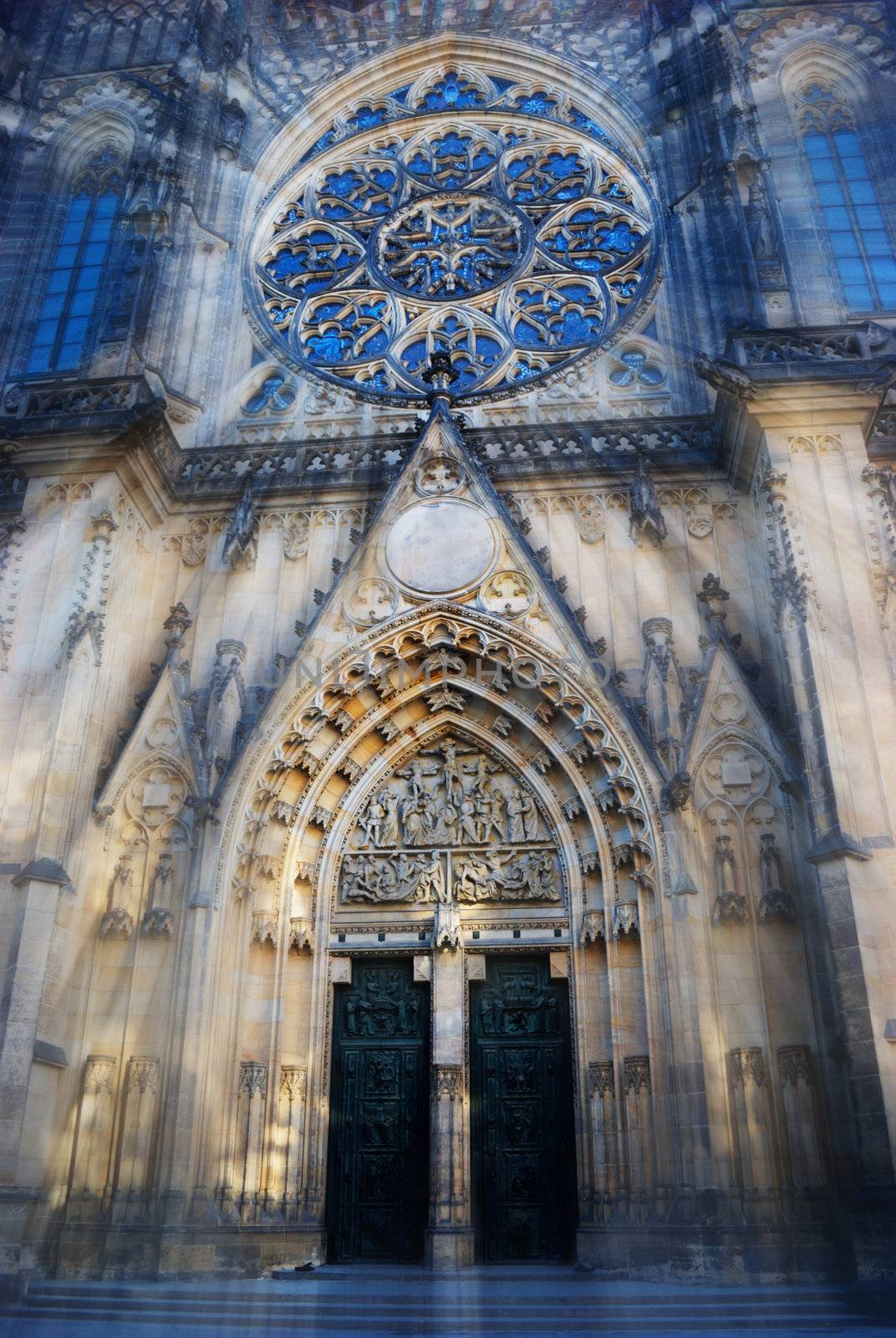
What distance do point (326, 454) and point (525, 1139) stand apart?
8178 mm

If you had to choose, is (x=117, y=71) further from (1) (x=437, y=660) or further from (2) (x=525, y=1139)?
(2) (x=525, y=1139)

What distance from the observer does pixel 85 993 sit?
35.3ft

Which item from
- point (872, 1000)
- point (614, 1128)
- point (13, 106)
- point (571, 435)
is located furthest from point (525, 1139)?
point (13, 106)

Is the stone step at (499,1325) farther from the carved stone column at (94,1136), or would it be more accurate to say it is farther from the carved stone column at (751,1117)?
the carved stone column at (94,1136)

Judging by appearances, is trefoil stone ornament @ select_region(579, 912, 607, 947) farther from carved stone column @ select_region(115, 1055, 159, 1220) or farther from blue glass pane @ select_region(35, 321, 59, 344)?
blue glass pane @ select_region(35, 321, 59, 344)

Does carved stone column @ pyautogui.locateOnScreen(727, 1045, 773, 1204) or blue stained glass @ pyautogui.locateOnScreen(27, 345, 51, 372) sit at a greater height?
blue stained glass @ pyautogui.locateOnScreen(27, 345, 51, 372)

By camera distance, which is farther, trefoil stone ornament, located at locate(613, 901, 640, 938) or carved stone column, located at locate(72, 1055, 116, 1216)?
trefoil stone ornament, located at locate(613, 901, 640, 938)

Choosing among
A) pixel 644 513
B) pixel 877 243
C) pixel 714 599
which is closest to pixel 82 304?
pixel 644 513

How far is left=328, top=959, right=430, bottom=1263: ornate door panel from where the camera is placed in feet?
35.6

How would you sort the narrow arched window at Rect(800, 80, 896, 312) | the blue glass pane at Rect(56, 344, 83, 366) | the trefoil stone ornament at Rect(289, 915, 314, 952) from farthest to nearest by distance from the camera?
the blue glass pane at Rect(56, 344, 83, 366), the narrow arched window at Rect(800, 80, 896, 312), the trefoil stone ornament at Rect(289, 915, 314, 952)

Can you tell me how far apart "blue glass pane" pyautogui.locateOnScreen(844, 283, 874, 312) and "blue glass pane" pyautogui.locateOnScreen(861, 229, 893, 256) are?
604mm

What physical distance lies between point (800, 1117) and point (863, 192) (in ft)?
39.4

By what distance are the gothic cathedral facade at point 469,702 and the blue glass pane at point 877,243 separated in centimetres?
3

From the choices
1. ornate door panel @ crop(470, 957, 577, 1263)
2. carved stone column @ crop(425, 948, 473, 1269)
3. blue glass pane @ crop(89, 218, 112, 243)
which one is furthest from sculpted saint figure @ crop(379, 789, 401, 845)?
blue glass pane @ crop(89, 218, 112, 243)
